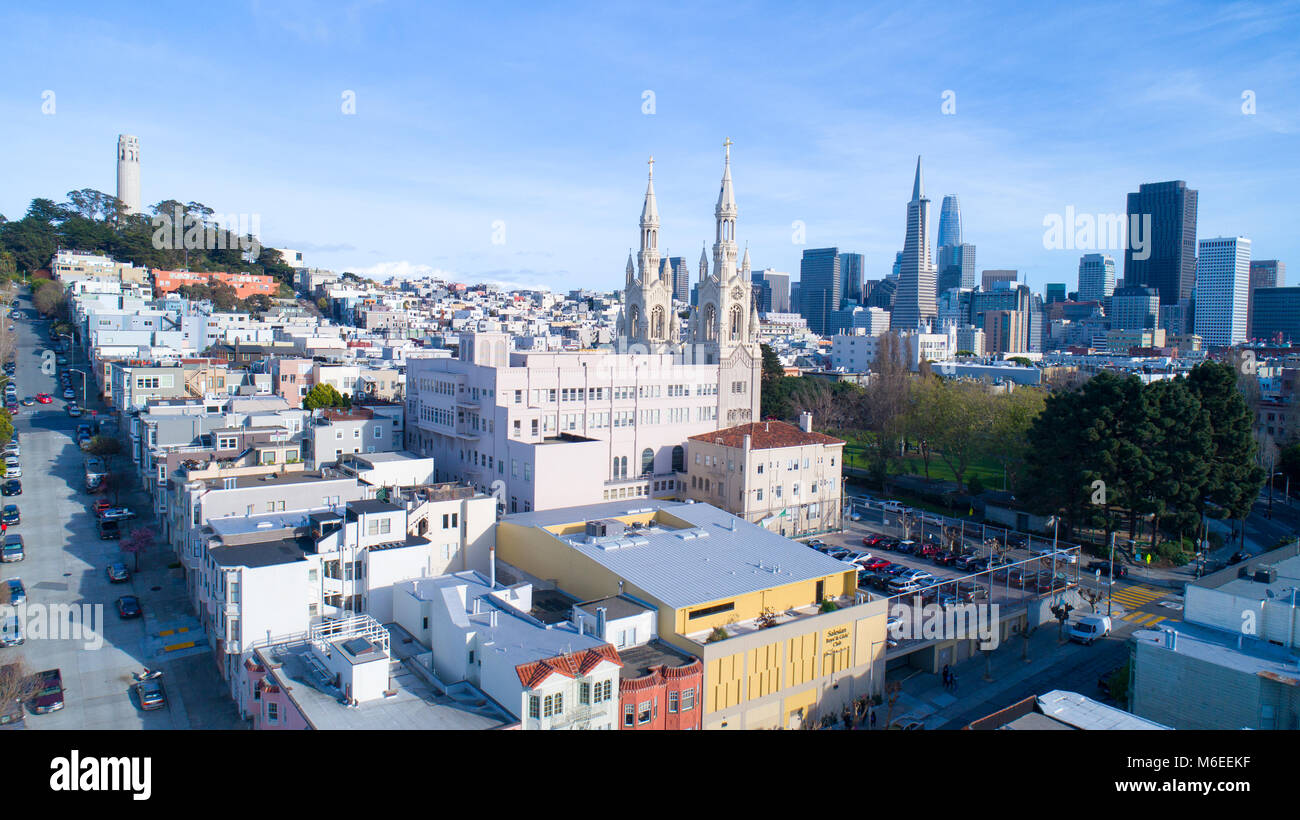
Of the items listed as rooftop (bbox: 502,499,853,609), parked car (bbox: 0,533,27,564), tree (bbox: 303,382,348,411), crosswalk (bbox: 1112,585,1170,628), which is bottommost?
crosswalk (bbox: 1112,585,1170,628)

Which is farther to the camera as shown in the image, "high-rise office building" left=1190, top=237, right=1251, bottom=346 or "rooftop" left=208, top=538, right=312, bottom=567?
"high-rise office building" left=1190, top=237, right=1251, bottom=346

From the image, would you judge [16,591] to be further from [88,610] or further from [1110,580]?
[1110,580]

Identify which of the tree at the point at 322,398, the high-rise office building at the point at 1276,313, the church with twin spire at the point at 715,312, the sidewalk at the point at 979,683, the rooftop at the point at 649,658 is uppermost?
the high-rise office building at the point at 1276,313

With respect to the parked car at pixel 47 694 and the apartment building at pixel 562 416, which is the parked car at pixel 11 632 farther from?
the apartment building at pixel 562 416

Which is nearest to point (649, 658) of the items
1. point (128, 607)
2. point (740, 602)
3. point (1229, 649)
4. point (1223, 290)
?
point (740, 602)

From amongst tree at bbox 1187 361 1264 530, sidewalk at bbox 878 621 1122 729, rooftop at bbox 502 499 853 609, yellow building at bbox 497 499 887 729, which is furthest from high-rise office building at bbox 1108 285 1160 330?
yellow building at bbox 497 499 887 729

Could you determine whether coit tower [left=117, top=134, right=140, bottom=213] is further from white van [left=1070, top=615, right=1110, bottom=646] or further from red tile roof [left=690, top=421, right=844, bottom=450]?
white van [left=1070, top=615, right=1110, bottom=646]

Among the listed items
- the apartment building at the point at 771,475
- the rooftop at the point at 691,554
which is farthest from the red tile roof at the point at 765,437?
the rooftop at the point at 691,554
